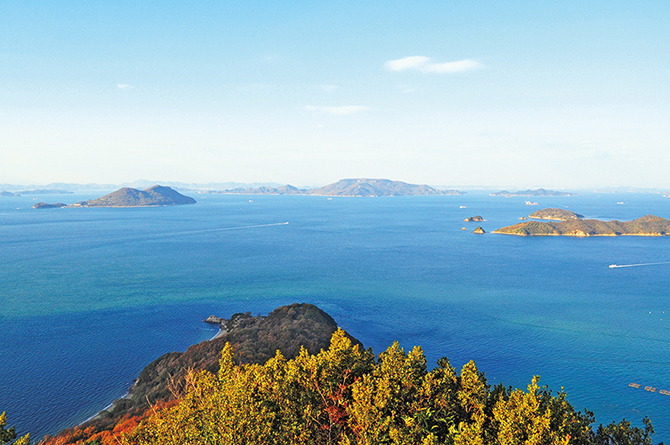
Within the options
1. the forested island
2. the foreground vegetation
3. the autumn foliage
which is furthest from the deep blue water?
the foreground vegetation

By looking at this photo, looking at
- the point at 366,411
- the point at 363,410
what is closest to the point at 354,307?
the point at 363,410

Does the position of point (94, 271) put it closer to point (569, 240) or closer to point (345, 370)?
point (345, 370)

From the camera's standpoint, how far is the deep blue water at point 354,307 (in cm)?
5539

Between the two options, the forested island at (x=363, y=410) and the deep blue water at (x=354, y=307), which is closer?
the forested island at (x=363, y=410)

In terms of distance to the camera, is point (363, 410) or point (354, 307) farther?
point (354, 307)

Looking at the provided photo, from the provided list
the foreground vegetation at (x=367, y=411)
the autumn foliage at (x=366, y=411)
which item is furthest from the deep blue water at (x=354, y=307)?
the foreground vegetation at (x=367, y=411)

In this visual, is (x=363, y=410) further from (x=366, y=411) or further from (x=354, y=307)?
(x=354, y=307)

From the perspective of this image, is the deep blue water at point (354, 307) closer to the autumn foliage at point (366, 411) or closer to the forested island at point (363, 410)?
the forested island at point (363, 410)

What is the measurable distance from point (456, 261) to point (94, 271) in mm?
126393

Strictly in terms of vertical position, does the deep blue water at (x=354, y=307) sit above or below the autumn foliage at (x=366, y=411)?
below

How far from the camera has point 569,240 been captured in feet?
629

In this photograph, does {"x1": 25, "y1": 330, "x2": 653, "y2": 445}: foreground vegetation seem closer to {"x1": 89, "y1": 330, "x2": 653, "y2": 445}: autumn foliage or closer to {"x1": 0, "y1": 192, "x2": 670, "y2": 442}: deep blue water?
{"x1": 89, "y1": 330, "x2": 653, "y2": 445}: autumn foliage

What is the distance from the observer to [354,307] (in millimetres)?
88938

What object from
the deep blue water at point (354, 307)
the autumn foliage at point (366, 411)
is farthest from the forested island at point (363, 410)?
the deep blue water at point (354, 307)
